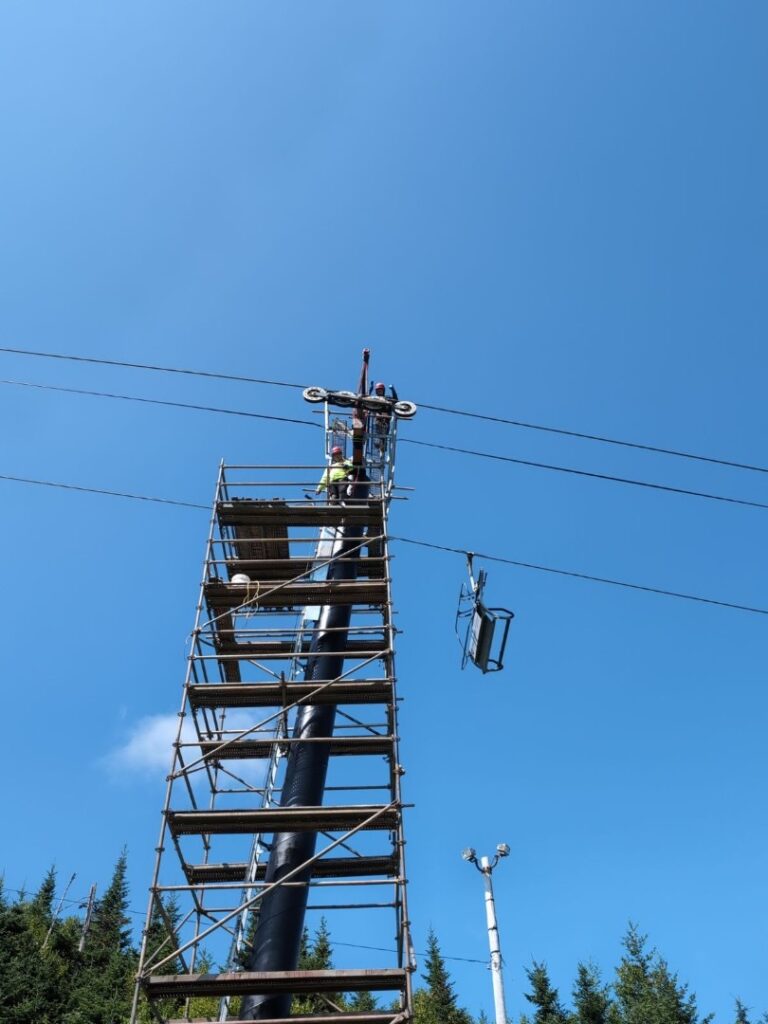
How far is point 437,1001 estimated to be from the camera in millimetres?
44125

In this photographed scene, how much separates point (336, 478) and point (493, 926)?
1175 centimetres

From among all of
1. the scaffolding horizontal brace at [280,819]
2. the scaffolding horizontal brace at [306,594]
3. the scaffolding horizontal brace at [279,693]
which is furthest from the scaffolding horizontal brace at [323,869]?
the scaffolding horizontal brace at [306,594]

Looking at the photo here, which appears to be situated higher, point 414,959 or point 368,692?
point 368,692

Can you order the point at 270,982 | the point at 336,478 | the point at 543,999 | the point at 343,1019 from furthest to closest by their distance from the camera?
the point at 543,999, the point at 336,478, the point at 270,982, the point at 343,1019

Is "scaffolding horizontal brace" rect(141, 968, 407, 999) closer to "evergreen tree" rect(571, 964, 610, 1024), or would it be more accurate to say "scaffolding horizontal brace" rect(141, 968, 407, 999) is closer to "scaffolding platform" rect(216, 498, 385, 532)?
"scaffolding platform" rect(216, 498, 385, 532)

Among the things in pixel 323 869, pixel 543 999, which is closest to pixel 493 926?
pixel 323 869

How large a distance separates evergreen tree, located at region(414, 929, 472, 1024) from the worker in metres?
36.3

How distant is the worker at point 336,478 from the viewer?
53.1ft

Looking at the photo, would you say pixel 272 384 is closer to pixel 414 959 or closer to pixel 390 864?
pixel 390 864

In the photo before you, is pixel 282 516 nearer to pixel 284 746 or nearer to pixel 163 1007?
pixel 284 746

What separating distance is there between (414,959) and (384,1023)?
69 centimetres

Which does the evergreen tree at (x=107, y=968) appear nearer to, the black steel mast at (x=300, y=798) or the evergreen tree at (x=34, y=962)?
the evergreen tree at (x=34, y=962)

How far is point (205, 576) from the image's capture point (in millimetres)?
13625

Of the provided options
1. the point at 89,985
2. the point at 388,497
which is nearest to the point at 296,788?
the point at 388,497
